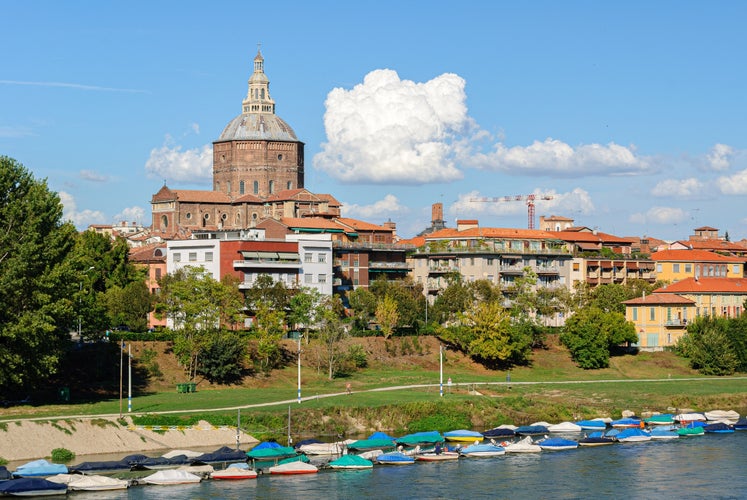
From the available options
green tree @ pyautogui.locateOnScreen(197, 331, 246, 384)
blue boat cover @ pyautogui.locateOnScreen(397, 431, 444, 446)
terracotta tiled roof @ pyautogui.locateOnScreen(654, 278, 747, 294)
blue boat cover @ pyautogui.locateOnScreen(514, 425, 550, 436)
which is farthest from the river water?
terracotta tiled roof @ pyautogui.locateOnScreen(654, 278, 747, 294)

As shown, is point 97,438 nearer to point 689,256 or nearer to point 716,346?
point 716,346

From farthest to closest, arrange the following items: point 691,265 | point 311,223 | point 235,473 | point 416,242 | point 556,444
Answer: point 416,242, point 691,265, point 311,223, point 556,444, point 235,473

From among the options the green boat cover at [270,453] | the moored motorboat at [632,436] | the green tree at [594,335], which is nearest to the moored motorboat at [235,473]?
the green boat cover at [270,453]

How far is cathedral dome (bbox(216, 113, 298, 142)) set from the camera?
631 ft

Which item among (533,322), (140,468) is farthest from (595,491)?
(533,322)

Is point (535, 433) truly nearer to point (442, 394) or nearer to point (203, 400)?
point (442, 394)

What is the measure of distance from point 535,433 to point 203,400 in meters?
25.8

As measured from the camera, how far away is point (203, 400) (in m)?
91.6

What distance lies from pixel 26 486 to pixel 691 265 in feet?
370

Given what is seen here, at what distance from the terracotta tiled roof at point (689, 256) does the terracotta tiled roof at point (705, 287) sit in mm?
15371

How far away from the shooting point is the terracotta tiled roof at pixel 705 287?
450ft

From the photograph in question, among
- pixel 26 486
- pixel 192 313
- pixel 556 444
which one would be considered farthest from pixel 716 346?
pixel 26 486

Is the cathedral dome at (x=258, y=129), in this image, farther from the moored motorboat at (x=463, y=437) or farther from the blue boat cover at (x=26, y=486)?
the blue boat cover at (x=26, y=486)

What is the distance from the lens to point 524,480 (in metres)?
69.1
